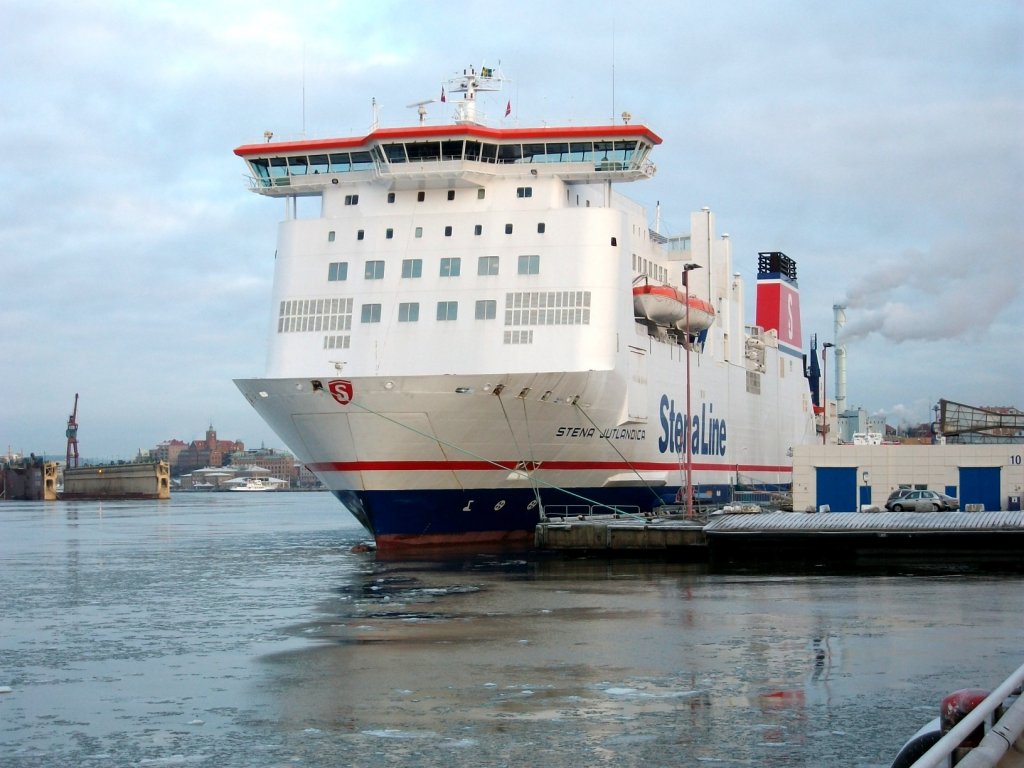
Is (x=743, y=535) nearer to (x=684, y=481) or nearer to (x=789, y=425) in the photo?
(x=684, y=481)

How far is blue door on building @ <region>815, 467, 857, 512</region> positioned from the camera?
3778 centimetres

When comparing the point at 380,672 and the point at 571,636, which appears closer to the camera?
the point at 380,672

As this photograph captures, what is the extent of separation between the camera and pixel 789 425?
179 feet

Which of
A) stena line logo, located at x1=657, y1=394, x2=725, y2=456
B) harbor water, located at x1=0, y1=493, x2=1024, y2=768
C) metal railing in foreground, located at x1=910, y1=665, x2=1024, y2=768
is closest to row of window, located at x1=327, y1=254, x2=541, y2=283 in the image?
stena line logo, located at x1=657, y1=394, x2=725, y2=456

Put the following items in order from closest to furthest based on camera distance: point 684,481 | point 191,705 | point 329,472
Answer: point 191,705
point 329,472
point 684,481

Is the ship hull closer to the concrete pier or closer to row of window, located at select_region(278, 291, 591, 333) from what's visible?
row of window, located at select_region(278, 291, 591, 333)

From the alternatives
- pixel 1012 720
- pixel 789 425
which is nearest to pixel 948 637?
pixel 1012 720

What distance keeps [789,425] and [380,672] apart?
141ft

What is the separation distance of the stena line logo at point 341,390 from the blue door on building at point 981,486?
18.7 metres

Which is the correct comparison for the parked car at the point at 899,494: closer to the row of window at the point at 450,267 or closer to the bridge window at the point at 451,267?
the row of window at the point at 450,267

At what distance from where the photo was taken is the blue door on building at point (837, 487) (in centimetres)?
3778

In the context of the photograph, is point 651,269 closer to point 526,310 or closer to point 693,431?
point 693,431

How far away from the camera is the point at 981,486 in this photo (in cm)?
3712

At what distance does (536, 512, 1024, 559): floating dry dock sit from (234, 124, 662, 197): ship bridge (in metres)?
9.50
